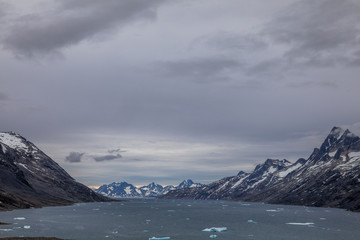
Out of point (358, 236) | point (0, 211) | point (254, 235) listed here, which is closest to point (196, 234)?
point (254, 235)

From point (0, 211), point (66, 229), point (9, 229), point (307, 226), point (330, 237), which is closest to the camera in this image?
point (9, 229)

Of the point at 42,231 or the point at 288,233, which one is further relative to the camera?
the point at 288,233

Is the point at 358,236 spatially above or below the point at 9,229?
below

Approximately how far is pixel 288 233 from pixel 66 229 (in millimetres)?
72009

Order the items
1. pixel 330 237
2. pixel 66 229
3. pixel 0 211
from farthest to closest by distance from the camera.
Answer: pixel 0 211 < pixel 66 229 < pixel 330 237

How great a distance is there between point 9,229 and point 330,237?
309 feet

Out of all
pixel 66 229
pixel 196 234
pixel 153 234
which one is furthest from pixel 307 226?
pixel 66 229

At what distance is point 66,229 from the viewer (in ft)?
409

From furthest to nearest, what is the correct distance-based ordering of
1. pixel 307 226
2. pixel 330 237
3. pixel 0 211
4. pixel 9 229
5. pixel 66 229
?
pixel 0 211 → pixel 307 226 → pixel 66 229 → pixel 330 237 → pixel 9 229

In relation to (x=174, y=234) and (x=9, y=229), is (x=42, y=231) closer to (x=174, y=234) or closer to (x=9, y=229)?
(x=9, y=229)

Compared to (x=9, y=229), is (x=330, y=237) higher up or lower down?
lower down

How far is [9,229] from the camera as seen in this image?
109m

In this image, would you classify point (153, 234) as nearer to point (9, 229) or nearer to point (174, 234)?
point (174, 234)

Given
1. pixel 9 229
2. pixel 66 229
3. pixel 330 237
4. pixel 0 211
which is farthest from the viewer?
pixel 0 211
